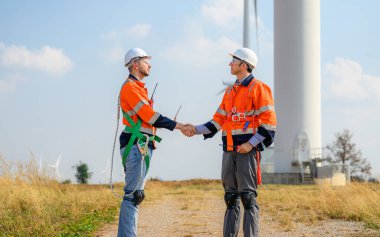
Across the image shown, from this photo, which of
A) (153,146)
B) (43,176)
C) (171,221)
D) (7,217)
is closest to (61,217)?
(7,217)

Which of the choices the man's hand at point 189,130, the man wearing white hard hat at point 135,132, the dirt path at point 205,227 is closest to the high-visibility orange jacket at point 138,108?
the man wearing white hard hat at point 135,132

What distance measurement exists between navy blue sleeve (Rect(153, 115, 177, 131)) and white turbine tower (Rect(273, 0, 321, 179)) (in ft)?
112

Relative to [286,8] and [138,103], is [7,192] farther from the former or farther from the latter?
[286,8]

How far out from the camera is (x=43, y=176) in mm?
14664

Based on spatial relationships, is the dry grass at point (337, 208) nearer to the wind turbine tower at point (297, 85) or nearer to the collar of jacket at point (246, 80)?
the collar of jacket at point (246, 80)

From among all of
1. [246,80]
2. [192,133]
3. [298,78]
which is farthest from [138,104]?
[298,78]

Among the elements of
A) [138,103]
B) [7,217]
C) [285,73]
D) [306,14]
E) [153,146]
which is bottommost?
[7,217]

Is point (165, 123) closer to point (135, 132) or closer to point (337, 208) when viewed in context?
point (135, 132)

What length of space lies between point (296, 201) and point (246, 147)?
9481 mm

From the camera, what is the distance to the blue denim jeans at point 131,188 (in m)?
7.32

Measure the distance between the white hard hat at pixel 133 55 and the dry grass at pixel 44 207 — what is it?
2.93 m

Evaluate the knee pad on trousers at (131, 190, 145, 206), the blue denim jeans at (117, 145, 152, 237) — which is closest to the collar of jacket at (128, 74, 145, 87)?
the blue denim jeans at (117, 145, 152, 237)

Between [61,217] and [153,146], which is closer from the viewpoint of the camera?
[153,146]

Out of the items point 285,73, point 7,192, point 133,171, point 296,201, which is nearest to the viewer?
point 133,171
